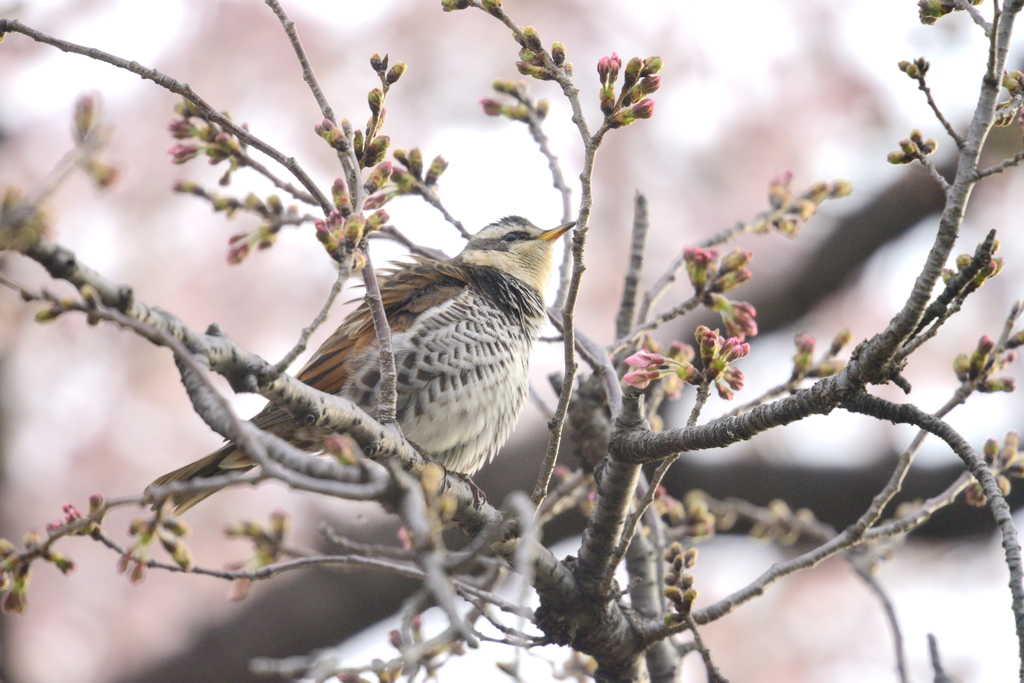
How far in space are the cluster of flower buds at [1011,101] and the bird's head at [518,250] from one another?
2711 millimetres

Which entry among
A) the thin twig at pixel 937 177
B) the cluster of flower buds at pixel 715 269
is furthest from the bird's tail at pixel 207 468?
the thin twig at pixel 937 177

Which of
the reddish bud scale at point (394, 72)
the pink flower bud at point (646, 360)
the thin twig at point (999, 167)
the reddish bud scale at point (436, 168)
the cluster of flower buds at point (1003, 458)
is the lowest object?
the cluster of flower buds at point (1003, 458)

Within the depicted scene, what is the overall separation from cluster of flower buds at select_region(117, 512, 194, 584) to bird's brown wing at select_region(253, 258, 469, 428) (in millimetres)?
1052

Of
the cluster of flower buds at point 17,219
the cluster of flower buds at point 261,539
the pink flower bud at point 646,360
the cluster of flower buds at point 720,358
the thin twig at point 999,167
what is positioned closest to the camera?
the cluster of flower buds at point 17,219

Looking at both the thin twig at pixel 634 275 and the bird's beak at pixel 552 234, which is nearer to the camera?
the thin twig at pixel 634 275

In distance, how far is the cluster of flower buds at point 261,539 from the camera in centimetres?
280

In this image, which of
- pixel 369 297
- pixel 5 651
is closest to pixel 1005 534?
pixel 369 297

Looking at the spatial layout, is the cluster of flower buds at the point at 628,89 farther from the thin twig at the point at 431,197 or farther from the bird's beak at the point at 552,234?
the bird's beak at the point at 552,234

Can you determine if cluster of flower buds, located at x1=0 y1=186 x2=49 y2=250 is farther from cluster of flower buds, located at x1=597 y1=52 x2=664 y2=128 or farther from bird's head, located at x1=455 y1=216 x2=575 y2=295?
bird's head, located at x1=455 y1=216 x2=575 y2=295

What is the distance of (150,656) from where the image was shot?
577 cm

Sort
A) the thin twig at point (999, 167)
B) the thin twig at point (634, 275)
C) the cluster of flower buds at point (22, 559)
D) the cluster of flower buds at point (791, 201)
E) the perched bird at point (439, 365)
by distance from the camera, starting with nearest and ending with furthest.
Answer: the thin twig at point (999, 167), the cluster of flower buds at point (22, 559), the perched bird at point (439, 365), the cluster of flower buds at point (791, 201), the thin twig at point (634, 275)

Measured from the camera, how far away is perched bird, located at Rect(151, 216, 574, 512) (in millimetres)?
3541

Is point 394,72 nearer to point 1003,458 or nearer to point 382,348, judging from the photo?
point 382,348

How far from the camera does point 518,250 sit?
4.98 meters
